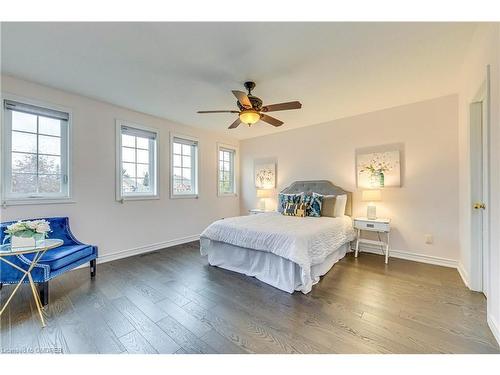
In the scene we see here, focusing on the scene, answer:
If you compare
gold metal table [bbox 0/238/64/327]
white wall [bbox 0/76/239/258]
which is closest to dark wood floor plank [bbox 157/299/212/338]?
gold metal table [bbox 0/238/64/327]

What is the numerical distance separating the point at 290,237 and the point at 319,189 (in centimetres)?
212

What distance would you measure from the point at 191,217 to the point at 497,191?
14.5 feet

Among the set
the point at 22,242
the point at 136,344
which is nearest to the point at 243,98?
the point at 136,344

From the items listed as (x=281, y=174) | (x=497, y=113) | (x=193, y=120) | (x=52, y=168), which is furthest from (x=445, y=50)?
(x=52, y=168)

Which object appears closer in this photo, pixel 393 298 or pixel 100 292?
pixel 393 298

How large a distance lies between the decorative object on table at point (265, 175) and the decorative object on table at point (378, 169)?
186 cm

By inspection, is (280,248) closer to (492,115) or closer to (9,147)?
(492,115)

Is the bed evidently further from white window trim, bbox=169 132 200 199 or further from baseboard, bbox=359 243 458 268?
white window trim, bbox=169 132 200 199

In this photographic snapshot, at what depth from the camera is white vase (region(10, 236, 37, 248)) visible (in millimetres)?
1931

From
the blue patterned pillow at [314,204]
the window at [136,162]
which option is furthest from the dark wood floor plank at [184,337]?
the blue patterned pillow at [314,204]

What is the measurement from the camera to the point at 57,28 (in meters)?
1.81

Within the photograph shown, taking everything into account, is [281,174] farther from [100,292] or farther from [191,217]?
[100,292]

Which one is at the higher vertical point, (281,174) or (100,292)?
(281,174)

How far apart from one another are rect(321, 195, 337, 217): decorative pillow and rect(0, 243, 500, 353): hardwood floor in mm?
1067
